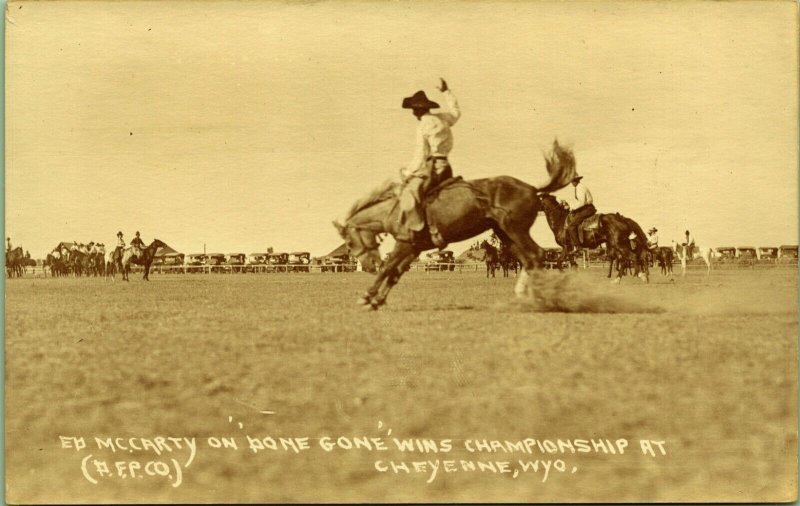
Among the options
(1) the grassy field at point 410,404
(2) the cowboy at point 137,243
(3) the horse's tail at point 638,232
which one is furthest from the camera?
(3) the horse's tail at point 638,232

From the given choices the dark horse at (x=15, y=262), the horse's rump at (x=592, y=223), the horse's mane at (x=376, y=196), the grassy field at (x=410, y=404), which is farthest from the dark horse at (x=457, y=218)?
the dark horse at (x=15, y=262)

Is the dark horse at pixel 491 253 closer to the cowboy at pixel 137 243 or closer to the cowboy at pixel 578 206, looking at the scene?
the cowboy at pixel 578 206

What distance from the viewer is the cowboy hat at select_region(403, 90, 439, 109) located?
6266 millimetres

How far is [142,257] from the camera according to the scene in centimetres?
738

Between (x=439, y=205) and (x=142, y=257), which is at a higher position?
(x=439, y=205)

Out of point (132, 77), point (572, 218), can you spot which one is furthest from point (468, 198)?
point (132, 77)

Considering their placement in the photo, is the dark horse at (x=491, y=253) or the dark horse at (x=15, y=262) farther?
the dark horse at (x=491, y=253)

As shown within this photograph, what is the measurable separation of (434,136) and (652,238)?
2.53 m

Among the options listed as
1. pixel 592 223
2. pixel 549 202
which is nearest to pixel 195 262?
pixel 549 202

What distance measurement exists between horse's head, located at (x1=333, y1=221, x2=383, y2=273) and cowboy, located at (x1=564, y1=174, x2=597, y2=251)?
6.14ft

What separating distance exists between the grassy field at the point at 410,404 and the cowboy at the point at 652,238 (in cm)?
93

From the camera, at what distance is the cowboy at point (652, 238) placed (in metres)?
6.82

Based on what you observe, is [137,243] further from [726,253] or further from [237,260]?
→ [726,253]

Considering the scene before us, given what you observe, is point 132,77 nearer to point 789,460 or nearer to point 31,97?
point 31,97
